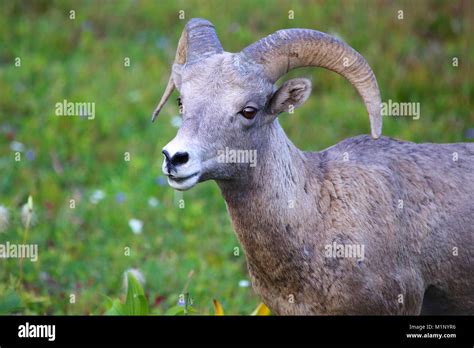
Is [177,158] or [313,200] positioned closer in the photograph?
[177,158]

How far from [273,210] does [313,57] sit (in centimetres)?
95

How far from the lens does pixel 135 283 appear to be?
5.96m

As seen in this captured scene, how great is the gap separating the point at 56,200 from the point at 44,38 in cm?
358

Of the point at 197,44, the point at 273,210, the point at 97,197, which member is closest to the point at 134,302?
the point at 273,210

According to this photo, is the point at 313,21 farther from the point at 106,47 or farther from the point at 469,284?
the point at 469,284

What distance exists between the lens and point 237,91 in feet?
16.1

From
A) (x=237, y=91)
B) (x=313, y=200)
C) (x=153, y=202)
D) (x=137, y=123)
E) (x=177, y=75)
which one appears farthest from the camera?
(x=137, y=123)

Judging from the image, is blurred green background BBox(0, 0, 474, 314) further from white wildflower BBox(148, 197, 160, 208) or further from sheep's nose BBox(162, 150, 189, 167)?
sheep's nose BBox(162, 150, 189, 167)

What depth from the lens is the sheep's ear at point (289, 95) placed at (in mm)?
5133

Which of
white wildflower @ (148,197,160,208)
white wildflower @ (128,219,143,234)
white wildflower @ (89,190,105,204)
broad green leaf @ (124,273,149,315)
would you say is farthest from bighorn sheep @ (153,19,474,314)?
white wildflower @ (89,190,105,204)

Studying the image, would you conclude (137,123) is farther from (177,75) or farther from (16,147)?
(177,75)

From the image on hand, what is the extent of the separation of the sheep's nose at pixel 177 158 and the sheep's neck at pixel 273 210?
0.55 metres

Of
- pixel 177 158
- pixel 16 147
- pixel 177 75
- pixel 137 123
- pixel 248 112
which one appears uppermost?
pixel 137 123
